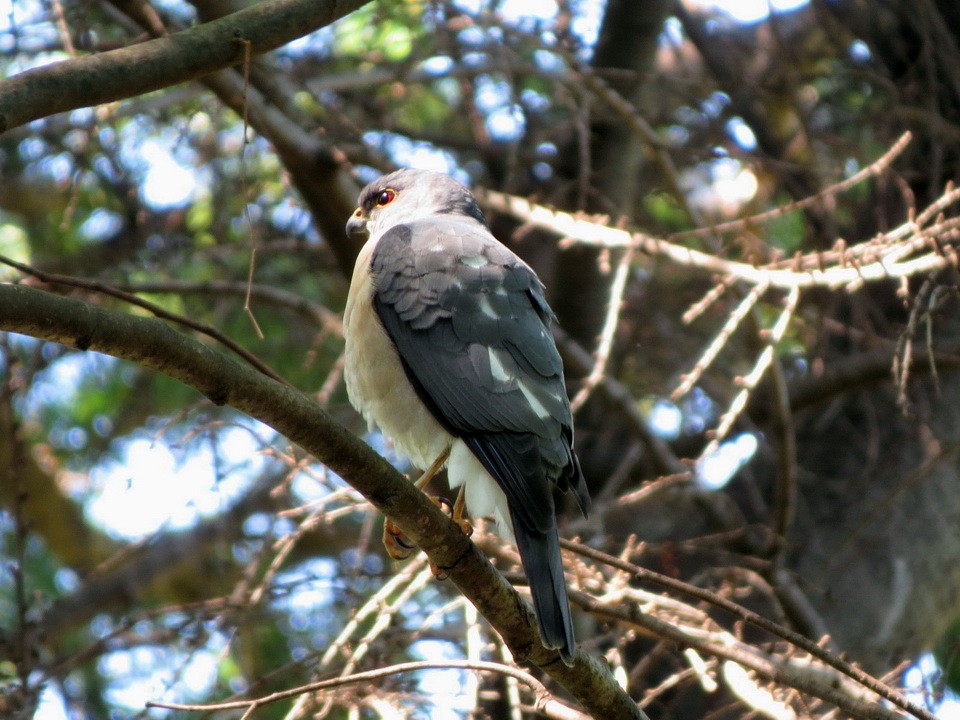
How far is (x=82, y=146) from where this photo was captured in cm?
526

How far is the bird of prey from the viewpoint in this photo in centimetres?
310

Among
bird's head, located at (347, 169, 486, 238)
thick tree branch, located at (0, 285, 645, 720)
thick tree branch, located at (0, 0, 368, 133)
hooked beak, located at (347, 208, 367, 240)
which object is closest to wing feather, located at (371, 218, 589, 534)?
thick tree branch, located at (0, 285, 645, 720)

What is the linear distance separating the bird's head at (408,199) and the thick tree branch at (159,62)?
5.12 ft

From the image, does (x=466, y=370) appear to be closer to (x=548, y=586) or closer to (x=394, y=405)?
(x=394, y=405)

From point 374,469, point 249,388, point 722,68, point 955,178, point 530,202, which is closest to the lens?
point 249,388

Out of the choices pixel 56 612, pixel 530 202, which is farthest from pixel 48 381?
pixel 530 202

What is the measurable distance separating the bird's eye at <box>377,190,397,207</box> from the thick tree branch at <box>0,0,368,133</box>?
159cm

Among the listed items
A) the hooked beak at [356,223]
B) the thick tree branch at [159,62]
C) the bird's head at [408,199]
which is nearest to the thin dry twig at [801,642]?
the thick tree branch at [159,62]

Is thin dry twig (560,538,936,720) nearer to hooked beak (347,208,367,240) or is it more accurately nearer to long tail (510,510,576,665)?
long tail (510,510,576,665)

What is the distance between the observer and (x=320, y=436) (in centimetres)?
230

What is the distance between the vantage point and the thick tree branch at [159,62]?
7.97 ft

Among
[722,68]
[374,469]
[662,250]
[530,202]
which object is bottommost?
[374,469]

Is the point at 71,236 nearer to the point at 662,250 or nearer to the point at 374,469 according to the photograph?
the point at 662,250

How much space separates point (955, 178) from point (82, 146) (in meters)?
4.35
